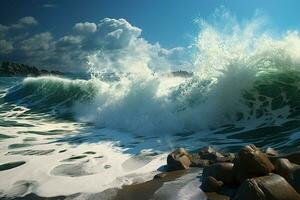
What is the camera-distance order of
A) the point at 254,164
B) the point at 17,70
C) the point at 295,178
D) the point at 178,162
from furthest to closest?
the point at 17,70, the point at 178,162, the point at 254,164, the point at 295,178

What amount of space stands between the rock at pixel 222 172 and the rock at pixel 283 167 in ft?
2.18

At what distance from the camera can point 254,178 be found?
4.50m

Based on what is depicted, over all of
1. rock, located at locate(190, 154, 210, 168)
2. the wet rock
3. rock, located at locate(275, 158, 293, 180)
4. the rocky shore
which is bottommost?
the wet rock

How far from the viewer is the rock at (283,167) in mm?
4918

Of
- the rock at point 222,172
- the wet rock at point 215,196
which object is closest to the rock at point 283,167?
the rock at point 222,172

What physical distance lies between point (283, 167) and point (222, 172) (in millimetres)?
881

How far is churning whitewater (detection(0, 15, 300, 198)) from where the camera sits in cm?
712

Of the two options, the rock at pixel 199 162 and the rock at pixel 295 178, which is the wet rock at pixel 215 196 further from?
the rock at pixel 199 162

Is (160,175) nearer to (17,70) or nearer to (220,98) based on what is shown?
(220,98)

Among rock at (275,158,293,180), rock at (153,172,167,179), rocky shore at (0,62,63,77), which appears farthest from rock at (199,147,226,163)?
rocky shore at (0,62,63,77)

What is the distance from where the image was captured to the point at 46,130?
12562 mm

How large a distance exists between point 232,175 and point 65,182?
289 centimetres

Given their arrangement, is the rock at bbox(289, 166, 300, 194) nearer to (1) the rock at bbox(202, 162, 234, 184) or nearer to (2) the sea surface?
(1) the rock at bbox(202, 162, 234, 184)

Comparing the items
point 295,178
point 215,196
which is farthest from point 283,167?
point 215,196
